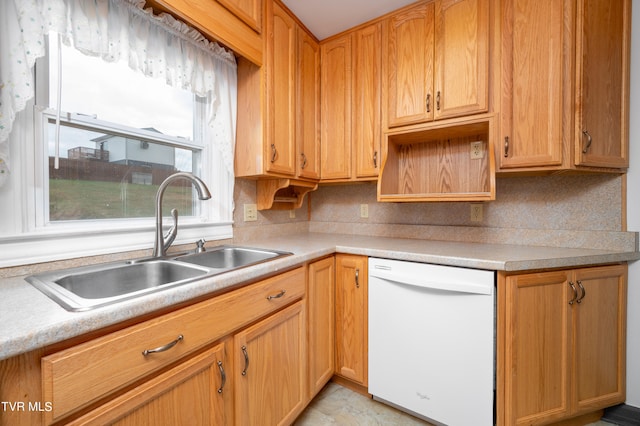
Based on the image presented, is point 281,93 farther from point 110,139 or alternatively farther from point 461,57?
point 461,57

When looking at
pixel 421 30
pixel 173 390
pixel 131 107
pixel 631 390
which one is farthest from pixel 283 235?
pixel 631 390

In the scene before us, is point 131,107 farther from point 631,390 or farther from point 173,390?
point 631,390

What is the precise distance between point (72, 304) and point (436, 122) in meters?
1.86

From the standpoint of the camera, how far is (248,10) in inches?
58.4

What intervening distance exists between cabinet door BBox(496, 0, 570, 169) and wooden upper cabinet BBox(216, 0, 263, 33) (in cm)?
138

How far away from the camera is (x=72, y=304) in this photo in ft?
2.23

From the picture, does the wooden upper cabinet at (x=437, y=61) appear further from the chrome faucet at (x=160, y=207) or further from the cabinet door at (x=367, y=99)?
the chrome faucet at (x=160, y=207)

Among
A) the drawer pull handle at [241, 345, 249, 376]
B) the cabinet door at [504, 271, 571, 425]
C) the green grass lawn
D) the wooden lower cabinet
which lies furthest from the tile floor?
the green grass lawn

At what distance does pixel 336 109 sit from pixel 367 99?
25 cm

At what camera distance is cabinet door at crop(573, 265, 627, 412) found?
51.8 inches

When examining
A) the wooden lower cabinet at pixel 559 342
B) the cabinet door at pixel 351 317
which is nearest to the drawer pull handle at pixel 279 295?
the cabinet door at pixel 351 317

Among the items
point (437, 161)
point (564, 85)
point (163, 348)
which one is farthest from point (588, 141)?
point (163, 348)

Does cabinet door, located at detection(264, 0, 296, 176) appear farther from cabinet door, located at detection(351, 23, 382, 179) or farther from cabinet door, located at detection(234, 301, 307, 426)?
cabinet door, located at detection(234, 301, 307, 426)

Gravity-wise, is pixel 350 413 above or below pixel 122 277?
below
